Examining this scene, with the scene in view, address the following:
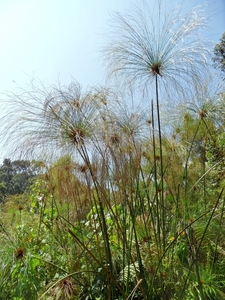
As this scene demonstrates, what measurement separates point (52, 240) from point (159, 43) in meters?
1.50

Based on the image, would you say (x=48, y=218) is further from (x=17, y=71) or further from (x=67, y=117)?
(x=67, y=117)

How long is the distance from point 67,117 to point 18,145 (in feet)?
1.00

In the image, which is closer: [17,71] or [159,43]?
[159,43]

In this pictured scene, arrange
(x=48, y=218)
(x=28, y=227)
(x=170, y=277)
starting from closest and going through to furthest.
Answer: (x=170, y=277) < (x=48, y=218) < (x=28, y=227)

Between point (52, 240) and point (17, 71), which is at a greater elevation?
point (17, 71)

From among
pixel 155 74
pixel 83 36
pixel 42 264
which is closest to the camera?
pixel 155 74

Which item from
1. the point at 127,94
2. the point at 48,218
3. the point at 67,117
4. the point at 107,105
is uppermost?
the point at 127,94

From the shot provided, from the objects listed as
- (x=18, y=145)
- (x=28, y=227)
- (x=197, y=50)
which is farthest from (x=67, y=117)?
(x=28, y=227)

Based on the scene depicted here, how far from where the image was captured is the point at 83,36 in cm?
226

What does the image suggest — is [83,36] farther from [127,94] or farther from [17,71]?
[127,94]

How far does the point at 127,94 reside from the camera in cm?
189

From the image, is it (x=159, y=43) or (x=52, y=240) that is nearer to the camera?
(x=159, y=43)

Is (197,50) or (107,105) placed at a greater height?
(197,50)

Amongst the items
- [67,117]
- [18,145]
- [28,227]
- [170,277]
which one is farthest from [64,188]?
[28,227]
